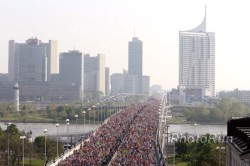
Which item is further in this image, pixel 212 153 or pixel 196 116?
pixel 196 116

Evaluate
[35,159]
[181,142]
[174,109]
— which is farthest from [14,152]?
[174,109]

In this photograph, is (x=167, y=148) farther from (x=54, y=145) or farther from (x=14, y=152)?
(x=14, y=152)

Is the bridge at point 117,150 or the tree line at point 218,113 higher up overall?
the bridge at point 117,150

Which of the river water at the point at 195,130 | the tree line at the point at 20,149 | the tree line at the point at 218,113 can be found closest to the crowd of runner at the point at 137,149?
the tree line at the point at 20,149

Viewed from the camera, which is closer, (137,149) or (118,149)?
(137,149)


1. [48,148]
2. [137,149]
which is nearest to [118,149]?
[137,149]

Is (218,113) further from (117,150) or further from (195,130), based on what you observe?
(117,150)

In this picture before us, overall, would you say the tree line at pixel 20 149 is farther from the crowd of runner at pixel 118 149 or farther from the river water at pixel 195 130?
the river water at pixel 195 130

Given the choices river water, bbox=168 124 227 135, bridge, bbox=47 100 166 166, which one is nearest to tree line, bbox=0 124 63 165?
bridge, bbox=47 100 166 166

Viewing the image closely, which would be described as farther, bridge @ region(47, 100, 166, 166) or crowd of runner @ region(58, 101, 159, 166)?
bridge @ region(47, 100, 166, 166)

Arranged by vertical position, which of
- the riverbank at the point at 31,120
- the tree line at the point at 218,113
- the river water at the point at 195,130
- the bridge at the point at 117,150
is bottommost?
the river water at the point at 195,130

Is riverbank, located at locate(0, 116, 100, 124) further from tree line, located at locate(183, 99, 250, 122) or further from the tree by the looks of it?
the tree
